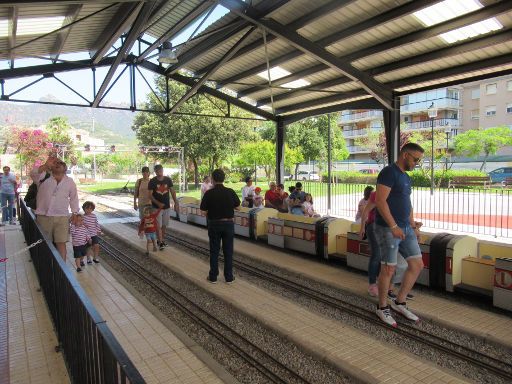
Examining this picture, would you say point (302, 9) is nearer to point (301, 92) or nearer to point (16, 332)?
point (301, 92)

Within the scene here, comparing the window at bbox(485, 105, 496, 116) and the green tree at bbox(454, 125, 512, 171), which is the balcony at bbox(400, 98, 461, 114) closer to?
the window at bbox(485, 105, 496, 116)

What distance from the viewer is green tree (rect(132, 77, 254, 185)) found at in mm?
32688

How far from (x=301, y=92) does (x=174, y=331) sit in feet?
37.5

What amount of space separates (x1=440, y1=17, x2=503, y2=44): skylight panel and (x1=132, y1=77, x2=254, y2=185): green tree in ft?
76.5

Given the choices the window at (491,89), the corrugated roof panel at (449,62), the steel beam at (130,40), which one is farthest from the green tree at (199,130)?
the window at (491,89)

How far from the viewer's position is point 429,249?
6.34 m

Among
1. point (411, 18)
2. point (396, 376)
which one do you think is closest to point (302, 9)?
point (411, 18)

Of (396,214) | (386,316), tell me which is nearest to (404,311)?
(386,316)

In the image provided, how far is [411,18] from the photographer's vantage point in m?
8.99

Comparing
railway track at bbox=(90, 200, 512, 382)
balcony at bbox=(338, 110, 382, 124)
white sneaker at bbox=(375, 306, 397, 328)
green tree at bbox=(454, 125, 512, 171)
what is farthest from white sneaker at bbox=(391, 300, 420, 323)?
balcony at bbox=(338, 110, 382, 124)

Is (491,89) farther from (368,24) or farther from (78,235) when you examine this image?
(78,235)

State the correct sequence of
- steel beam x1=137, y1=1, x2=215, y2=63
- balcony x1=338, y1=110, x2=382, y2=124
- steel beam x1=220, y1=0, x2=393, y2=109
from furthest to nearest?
balcony x1=338, y1=110, x2=382, y2=124, steel beam x1=220, y1=0, x2=393, y2=109, steel beam x1=137, y1=1, x2=215, y2=63

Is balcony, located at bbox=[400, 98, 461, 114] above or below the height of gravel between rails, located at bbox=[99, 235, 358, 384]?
above

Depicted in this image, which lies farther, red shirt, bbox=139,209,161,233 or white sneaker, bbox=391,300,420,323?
red shirt, bbox=139,209,161,233
